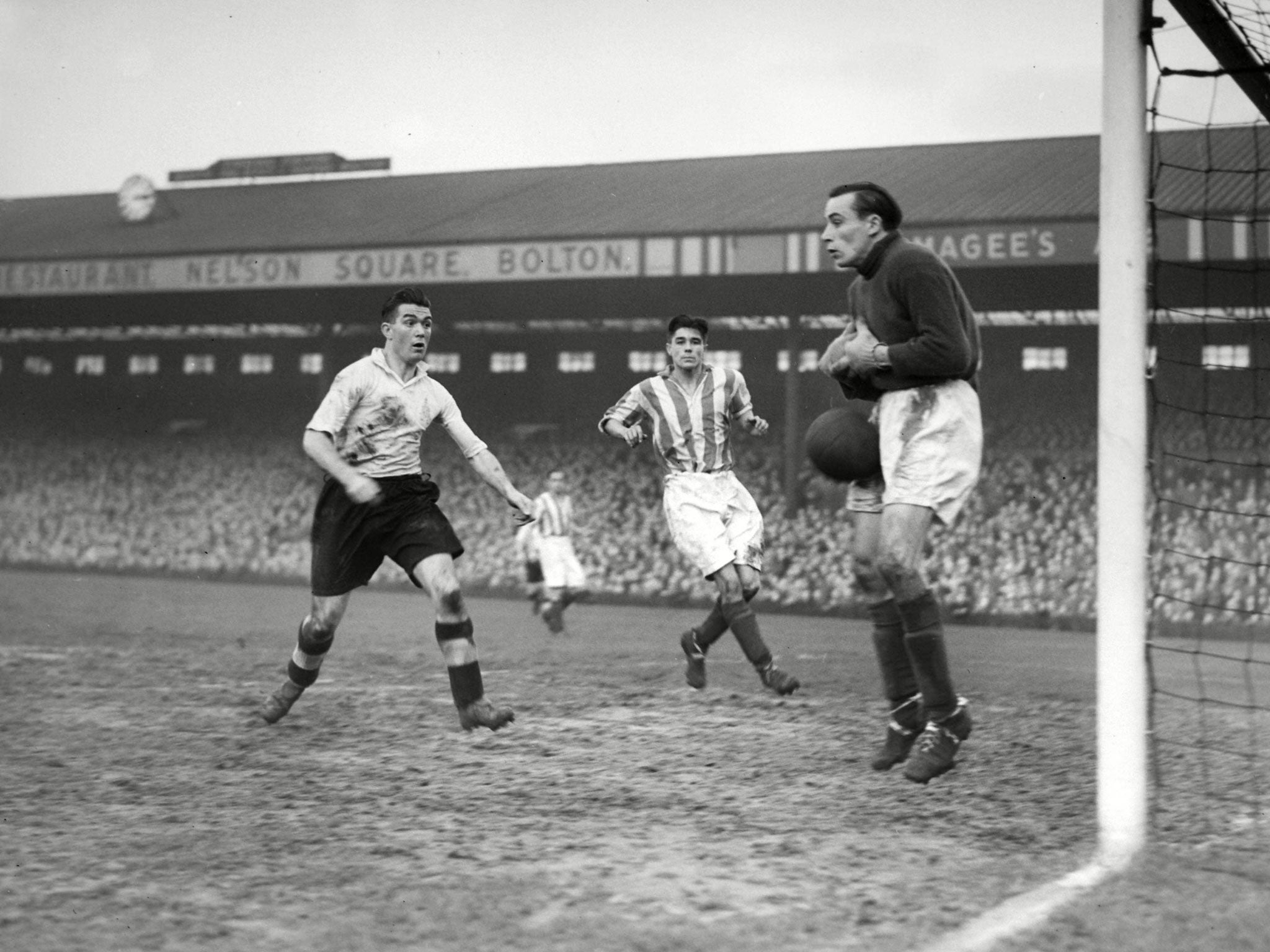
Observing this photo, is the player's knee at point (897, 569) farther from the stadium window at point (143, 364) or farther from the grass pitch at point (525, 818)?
the stadium window at point (143, 364)

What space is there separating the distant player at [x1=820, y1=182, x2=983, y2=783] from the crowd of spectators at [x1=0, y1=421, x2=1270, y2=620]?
849 centimetres

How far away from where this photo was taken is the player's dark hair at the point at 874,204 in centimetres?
484

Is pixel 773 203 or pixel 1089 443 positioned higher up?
pixel 773 203

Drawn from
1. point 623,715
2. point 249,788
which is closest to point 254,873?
point 249,788

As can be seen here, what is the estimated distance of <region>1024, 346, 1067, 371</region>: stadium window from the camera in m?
21.3

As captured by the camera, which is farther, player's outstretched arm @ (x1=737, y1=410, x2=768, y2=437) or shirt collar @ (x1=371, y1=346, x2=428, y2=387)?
player's outstretched arm @ (x1=737, y1=410, x2=768, y2=437)

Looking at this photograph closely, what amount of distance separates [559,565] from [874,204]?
9324 millimetres

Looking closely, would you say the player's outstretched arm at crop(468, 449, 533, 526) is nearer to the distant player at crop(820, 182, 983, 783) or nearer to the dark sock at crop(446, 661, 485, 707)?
the dark sock at crop(446, 661, 485, 707)

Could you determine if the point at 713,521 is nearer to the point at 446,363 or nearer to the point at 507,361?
the point at 507,361

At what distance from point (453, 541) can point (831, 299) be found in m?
A: 16.1

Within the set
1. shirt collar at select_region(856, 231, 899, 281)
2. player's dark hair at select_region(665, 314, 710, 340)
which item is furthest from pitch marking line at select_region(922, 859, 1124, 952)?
player's dark hair at select_region(665, 314, 710, 340)

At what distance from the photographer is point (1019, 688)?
8.49m

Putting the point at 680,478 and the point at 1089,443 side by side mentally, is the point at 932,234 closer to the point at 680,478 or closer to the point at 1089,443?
the point at 1089,443

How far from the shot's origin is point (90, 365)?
29500 mm
